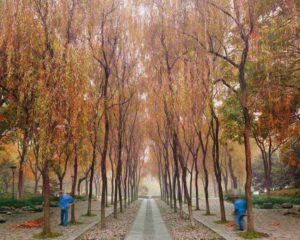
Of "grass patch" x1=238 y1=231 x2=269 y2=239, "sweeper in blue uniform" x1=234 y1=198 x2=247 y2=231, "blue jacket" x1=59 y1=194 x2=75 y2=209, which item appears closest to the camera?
"grass patch" x1=238 y1=231 x2=269 y2=239

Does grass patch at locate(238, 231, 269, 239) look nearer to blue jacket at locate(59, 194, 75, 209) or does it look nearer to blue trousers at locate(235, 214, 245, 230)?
blue trousers at locate(235, 214, 245, 230)

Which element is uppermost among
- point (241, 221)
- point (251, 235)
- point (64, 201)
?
point (64, 201)

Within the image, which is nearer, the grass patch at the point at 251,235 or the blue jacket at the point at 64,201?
the grass patch at the point at 251,235

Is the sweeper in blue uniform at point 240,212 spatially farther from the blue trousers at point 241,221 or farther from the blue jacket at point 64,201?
the blue jacket at point 64,201

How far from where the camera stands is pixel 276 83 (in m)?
13.4

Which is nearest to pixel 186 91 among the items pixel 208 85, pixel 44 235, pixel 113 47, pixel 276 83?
pixel 208 85

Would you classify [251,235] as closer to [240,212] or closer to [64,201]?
A: [240,212]

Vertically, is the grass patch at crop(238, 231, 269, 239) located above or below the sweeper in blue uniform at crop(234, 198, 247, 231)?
below

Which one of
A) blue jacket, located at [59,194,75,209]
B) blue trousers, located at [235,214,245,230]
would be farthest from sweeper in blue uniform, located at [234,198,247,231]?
blue jacket, located at [59,194,75,209]

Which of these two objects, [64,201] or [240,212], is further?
[64,201]

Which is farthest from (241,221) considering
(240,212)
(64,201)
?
(64,201)

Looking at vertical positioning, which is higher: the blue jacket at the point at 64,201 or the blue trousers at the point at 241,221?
the blue jacket at the point at 64,201

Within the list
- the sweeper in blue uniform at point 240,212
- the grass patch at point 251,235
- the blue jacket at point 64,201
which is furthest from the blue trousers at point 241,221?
the blue jacket at point 64,201

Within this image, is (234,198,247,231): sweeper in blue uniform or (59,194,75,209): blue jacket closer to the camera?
(234,198,247,231): sweeper in blue uniform
